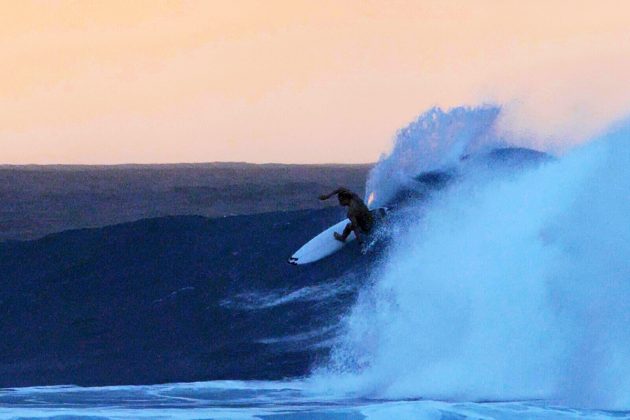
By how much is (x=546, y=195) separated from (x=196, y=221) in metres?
9.75

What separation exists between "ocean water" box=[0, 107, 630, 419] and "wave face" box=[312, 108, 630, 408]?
16 millimetres

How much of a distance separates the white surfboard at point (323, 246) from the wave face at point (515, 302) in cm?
222

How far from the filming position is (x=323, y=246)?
17.6 meters

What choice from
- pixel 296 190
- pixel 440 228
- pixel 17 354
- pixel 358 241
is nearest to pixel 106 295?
pixel 17 354

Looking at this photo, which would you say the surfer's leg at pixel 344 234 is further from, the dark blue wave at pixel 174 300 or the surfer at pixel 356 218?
the dark blue wave at pixel 174 300

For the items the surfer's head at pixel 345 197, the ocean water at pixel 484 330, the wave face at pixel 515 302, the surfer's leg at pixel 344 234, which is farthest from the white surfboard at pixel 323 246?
the wave face at pixel 515 302

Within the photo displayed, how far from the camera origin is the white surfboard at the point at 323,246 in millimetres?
17484

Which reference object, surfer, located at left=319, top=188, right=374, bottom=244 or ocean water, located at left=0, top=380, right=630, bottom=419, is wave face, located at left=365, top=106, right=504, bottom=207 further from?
ocean water, located at left=0, top=380, right=630, bottom=419

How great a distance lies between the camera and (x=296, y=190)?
189 ft

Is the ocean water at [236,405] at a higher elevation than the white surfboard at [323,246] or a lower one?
lower

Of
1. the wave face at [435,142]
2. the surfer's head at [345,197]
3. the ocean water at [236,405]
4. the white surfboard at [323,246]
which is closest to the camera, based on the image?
the ocean water at [236,405]

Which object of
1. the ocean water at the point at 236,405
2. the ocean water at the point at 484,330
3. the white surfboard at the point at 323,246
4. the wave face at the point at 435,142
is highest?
the wave face at the point at 435,142

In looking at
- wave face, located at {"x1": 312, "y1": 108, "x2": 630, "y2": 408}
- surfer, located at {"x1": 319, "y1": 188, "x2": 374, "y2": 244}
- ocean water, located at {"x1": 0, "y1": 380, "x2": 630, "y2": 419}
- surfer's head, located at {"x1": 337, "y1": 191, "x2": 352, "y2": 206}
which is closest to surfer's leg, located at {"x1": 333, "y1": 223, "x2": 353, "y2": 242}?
surfer, located at {"x1": 319, "y1": 188, "x2": 374, "y2": 244}

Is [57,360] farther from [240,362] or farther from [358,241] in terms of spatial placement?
[358,241]
